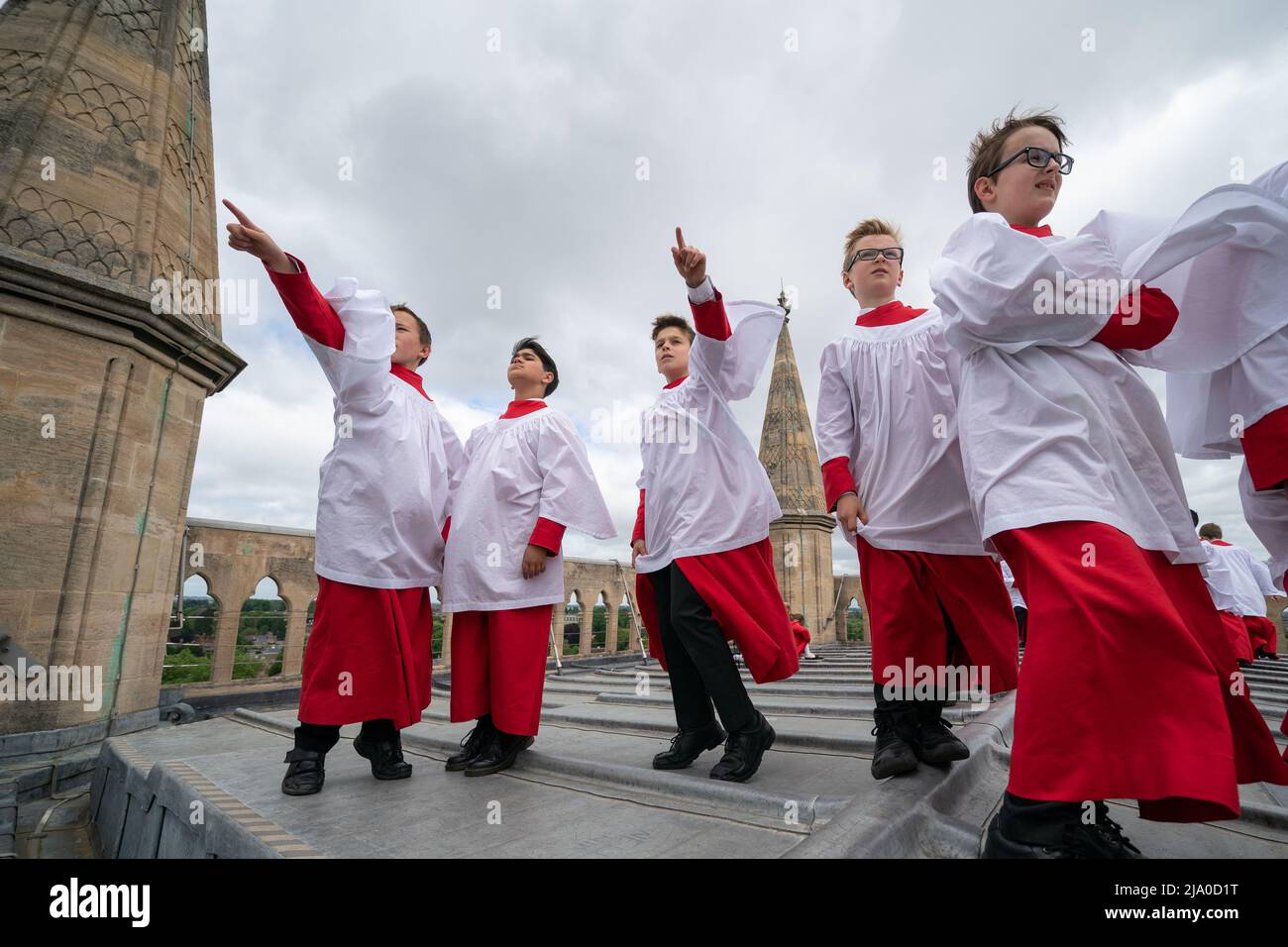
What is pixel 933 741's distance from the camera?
7.22 ft

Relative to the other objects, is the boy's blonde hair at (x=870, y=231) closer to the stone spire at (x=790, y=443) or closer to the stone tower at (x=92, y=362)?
the stone tower at (x=92, y=362)

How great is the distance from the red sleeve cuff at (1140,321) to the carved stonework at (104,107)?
6.94 metres

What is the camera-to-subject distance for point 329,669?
267 cm

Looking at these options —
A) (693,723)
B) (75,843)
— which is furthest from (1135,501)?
(75,843)

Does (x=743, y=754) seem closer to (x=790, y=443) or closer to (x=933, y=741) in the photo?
(x=933, y=741)

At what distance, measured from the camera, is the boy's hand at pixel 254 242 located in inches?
94.6

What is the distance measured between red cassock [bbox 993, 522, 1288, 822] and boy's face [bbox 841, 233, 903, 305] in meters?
1.69

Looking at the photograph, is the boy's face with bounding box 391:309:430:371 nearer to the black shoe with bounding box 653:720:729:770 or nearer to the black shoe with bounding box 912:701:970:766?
the black shoe with bounding box 653:720:729:770

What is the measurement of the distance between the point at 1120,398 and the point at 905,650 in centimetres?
109

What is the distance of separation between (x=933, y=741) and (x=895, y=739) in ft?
0.58

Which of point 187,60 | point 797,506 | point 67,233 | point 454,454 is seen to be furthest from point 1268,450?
point 797,506

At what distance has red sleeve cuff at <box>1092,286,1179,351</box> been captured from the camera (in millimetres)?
1641

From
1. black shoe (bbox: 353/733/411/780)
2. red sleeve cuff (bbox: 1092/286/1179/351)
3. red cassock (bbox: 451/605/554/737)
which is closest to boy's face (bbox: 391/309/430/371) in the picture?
red cassock (bbox: 451/605/554/737)
